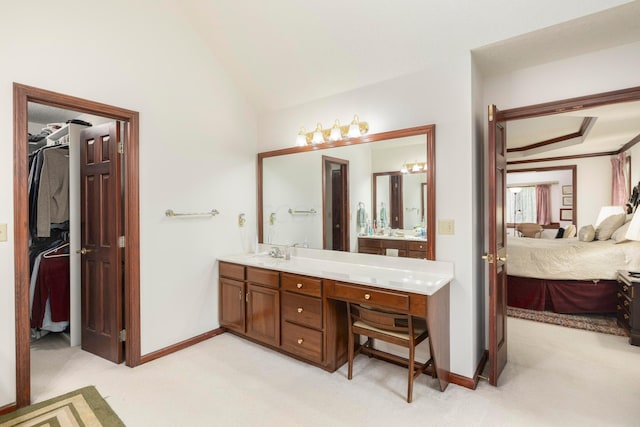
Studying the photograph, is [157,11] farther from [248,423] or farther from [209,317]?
[248,423]

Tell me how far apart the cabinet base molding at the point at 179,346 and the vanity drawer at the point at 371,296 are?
156 cm

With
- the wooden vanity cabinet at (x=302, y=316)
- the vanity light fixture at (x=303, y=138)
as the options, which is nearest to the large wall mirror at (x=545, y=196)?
the vanity light fixture at (x=303, y=138)

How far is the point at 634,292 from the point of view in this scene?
9.73 ft

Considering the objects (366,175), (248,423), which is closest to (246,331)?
(248,423)

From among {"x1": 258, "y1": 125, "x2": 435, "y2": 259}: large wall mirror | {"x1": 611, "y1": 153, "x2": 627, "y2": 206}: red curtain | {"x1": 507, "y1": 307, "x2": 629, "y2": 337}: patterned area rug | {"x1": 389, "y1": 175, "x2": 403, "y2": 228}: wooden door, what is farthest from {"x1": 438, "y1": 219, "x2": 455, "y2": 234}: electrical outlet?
{"x1": 611, "y1": 153, "x2": 627, "y2": 206}: red curtain

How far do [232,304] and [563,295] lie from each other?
380 centimetres

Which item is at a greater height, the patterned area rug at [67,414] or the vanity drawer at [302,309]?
the vanity drawer at [302,309]

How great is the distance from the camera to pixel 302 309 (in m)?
2.62

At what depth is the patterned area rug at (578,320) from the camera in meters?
3.36

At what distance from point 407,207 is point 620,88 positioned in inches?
63.8

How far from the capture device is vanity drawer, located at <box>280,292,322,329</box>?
2537 millimetres

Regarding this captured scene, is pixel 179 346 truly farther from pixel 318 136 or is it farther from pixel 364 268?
pixel 318 136

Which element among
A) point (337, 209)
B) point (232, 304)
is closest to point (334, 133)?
point (337, 209)

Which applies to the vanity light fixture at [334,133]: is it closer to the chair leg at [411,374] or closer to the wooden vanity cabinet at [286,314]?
the wooden vanity cabinet at [286,314]
